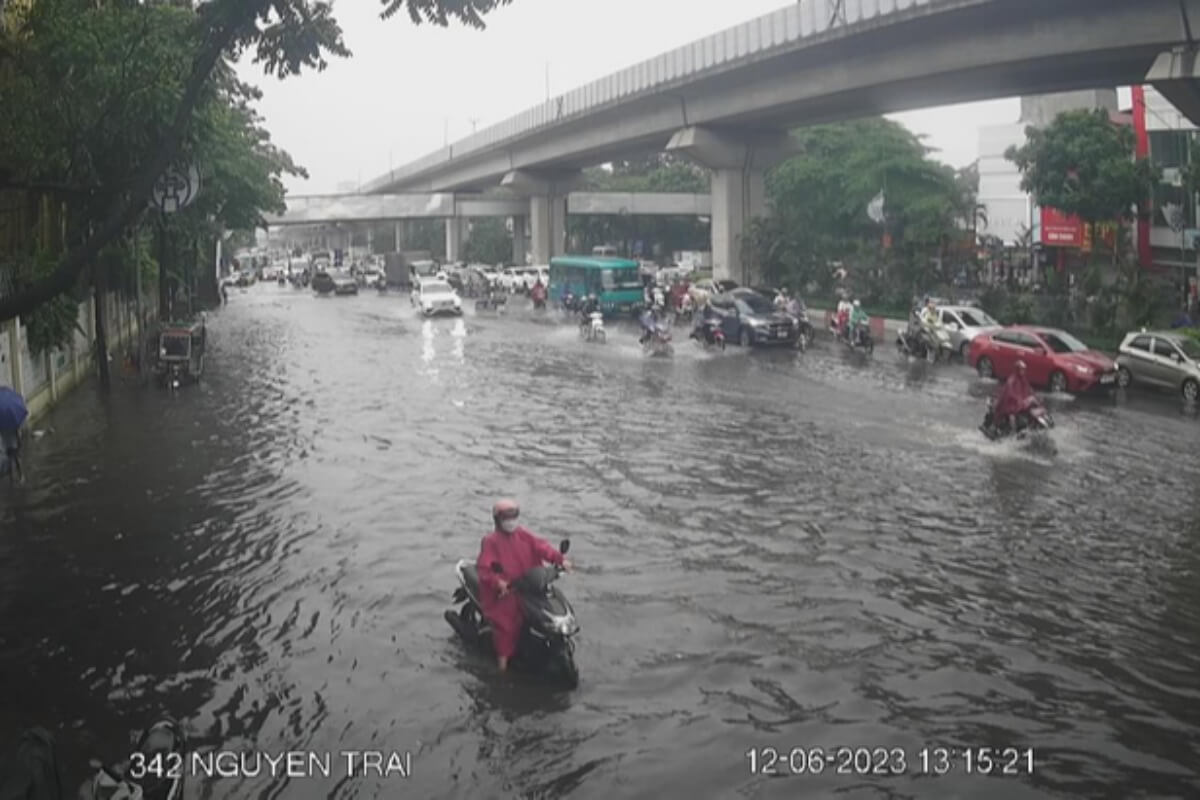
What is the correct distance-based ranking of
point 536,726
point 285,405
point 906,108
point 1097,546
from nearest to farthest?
1. point 536,726
2. point 1097,546
3. point 285,405
4. point 906,108

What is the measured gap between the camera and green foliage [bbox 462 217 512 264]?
337ft

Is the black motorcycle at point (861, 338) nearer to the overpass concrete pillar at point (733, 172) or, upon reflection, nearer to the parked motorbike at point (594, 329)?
the parked motorbike at point (594, 329)

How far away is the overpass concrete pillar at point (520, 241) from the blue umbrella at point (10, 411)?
75.5 metres

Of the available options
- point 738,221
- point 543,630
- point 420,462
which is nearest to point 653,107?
point 738,221

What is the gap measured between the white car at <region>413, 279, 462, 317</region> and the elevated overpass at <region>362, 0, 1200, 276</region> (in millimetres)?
10583

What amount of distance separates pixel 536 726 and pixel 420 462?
936 cm

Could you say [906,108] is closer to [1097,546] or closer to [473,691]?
[1097,546]

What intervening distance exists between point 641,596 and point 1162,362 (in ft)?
57.7

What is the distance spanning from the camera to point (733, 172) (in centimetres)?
4766

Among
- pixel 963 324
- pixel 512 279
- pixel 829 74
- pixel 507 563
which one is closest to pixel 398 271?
pixel 512 279

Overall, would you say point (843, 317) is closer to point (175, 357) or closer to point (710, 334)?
point (710, 334)

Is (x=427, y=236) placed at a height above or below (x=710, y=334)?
above

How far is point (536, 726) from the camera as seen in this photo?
744cm

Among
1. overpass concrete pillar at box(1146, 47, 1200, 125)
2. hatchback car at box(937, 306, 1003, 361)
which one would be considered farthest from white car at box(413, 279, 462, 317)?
overpass concrete pillar at box(1146, 47, 1200, 125)
